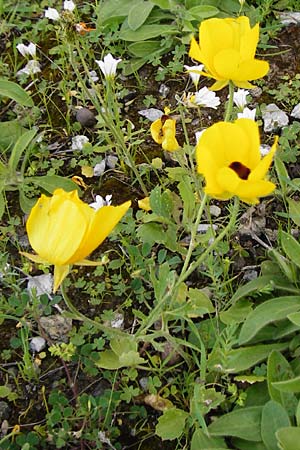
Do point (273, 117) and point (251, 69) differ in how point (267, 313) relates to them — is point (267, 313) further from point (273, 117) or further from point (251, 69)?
point (273, 117)

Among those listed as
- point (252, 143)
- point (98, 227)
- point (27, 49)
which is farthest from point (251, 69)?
point (27, 49)

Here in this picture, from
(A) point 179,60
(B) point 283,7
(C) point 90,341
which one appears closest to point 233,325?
(C) point 90,341

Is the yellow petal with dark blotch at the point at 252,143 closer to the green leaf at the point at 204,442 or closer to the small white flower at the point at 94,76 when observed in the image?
the green leaf at the point at 204,442

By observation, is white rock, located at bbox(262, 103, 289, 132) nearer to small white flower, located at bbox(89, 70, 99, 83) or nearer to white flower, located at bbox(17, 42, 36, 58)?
small white flower, located at bbox(89, 70, 99, 83)

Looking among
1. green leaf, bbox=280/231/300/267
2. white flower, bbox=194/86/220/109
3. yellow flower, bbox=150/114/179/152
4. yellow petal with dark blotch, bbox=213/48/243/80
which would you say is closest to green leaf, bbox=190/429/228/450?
green leaf, bbox=280/231/300/267

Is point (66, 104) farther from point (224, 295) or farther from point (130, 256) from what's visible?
point (224, 295)

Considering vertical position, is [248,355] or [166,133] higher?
[166,133]
